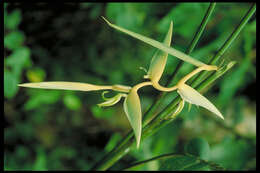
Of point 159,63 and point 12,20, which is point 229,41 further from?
point 12,20

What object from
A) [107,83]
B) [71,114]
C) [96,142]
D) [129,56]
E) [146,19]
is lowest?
[96,142]

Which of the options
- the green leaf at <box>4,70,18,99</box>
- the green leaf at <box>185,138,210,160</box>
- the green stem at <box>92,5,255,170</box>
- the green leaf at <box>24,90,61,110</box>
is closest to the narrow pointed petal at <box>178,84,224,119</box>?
the green stem at <box>92,5,255,170</box>

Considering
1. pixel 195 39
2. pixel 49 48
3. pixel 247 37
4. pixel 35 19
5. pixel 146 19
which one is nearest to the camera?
pixel 195 39

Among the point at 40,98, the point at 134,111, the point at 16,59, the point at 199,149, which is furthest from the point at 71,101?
the point at 134,111

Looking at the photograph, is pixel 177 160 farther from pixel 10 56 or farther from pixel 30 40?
pixel 30 40

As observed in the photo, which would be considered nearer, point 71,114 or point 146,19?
point 146,19

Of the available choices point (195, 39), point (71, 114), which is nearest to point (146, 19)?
point (71, 114)
